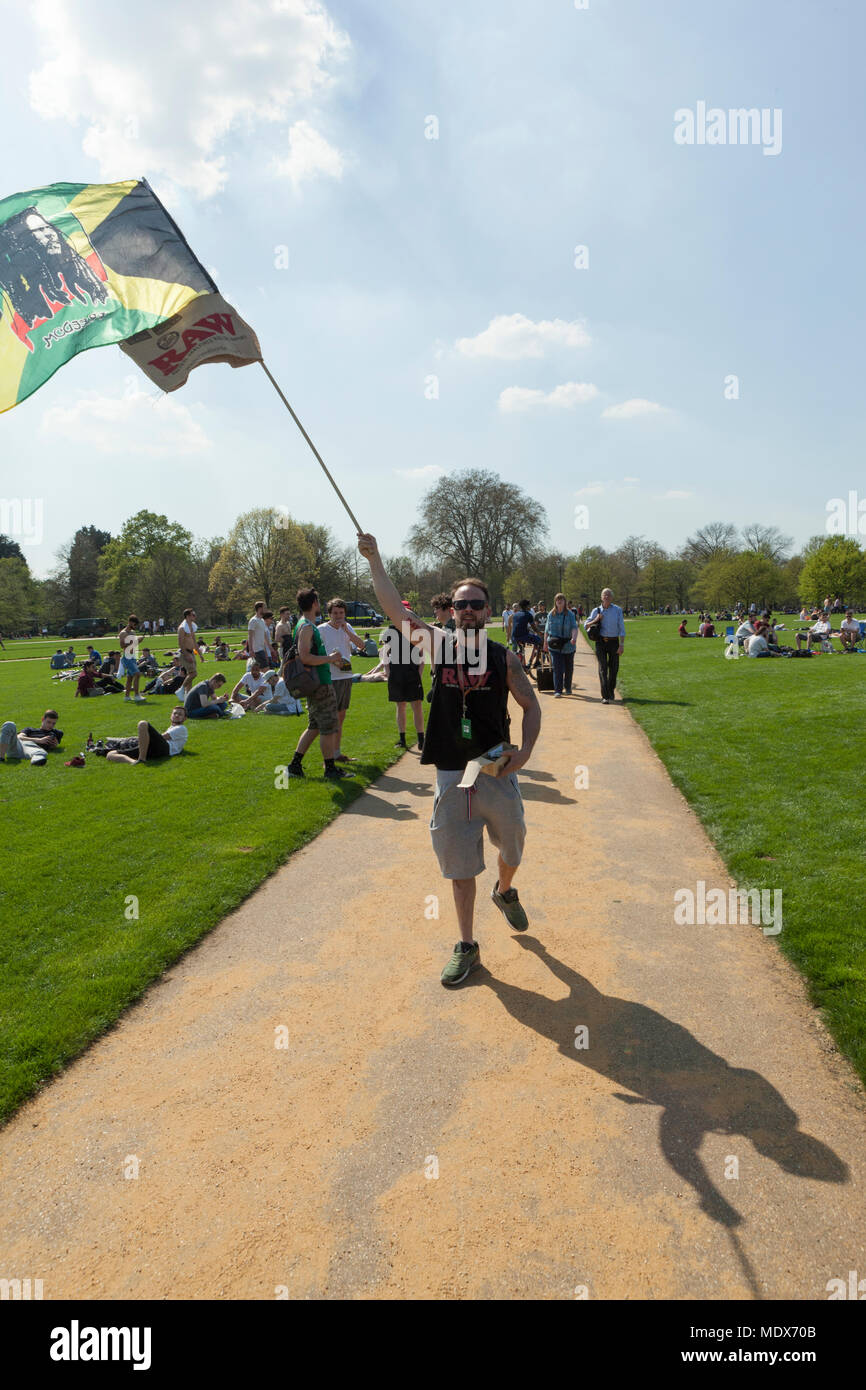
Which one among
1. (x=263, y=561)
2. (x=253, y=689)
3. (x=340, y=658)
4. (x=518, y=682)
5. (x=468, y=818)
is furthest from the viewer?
(x=263, y=561)

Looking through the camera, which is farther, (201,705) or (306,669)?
(201,705)

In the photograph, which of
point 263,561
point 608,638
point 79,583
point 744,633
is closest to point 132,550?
point 79,583

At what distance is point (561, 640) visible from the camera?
1628 centimetres

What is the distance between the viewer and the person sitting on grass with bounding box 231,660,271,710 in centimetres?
1694

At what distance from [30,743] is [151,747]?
2.47 m

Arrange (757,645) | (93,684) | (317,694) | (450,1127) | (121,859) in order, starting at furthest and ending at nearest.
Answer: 1. (757,645)
2. (93,684)
3. (317,694)
4. (121,859)
5. (450,1127)

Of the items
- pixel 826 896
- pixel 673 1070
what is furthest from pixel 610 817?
pixel 673 1070

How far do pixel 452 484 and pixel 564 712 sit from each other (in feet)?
201

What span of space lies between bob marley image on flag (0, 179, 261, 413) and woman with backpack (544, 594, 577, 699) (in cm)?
1058

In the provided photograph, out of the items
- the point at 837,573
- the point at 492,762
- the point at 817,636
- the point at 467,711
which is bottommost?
the point at 492,762

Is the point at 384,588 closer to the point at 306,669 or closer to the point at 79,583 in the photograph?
the point at 306,669
